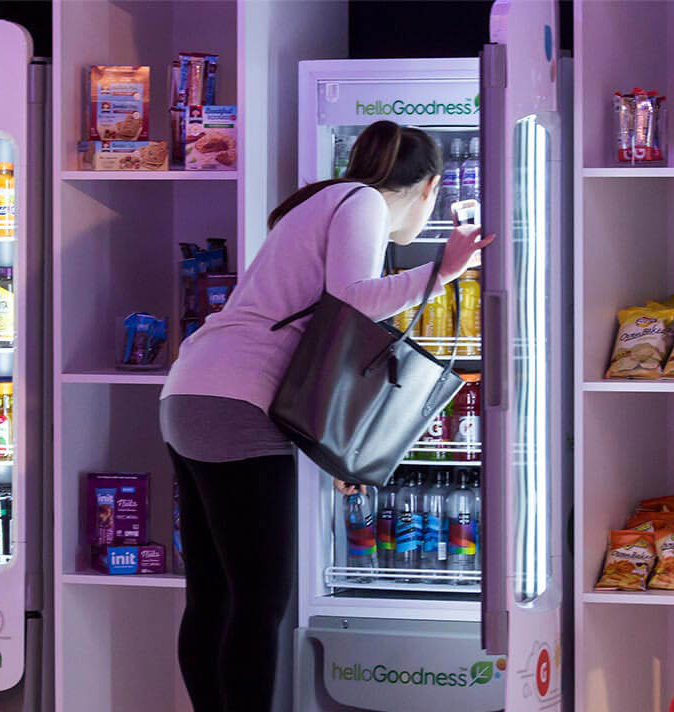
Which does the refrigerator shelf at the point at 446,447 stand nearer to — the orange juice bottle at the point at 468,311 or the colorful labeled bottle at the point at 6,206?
the orange juice bottle at the point at 468,311

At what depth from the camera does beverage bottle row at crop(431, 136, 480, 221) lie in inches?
125

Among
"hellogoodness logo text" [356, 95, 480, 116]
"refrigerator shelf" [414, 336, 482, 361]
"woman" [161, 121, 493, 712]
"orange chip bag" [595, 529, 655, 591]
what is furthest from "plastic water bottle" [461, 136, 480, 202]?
"orange chip bag" [595, 529, 655, 591]

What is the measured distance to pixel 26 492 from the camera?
118 inches

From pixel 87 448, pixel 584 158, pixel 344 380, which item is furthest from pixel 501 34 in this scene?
pixel 87 448

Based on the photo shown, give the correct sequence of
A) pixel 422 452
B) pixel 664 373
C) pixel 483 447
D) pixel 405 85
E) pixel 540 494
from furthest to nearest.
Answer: pixel 422 452 < pixel 405 85 < pixel 664 373 < pixel 540 494 < pixel 483 447

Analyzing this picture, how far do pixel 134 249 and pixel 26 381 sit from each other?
61 centimetres

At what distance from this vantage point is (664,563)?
A: 285cm

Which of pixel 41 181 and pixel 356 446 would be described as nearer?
pixel 356 446

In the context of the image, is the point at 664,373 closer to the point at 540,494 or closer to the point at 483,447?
the point at 540,494

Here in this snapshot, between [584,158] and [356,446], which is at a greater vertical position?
[584,158]

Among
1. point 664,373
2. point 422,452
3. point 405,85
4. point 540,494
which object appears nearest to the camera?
point 540,494

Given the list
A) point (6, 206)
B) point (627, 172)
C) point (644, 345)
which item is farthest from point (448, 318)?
point (6, 206)

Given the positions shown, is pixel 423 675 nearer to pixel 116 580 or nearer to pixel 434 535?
pixel 434 535

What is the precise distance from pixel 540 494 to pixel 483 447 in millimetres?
404
